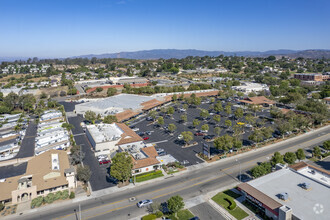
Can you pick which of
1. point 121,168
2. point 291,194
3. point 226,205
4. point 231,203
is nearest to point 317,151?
point 291,194

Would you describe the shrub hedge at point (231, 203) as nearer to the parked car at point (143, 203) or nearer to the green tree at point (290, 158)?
the parked car at point (143, 203)

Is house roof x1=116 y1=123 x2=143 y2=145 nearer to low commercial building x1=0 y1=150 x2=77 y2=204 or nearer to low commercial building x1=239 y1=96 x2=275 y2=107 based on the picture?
low commercial building x1=0 y1=150 x2=77 y2=204

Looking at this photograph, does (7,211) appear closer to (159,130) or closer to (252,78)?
(159,130)

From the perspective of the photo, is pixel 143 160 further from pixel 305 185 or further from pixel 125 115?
pixel 125 115

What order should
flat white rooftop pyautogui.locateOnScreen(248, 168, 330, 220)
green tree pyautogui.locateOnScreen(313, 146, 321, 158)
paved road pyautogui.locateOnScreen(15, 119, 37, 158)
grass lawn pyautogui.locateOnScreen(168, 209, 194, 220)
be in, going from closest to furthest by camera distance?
flat white rooftop pyautogui.locateOnScreen(248, 168, 330, 220)
grass lawn pyautogui.locateOnScreen(168, 209, 194, 220)
green tree pyautogui.locateOnScreen(313, 146, 321, 158)
paved road pyautogui.locateOnScreen(15, 119, 37, 158)

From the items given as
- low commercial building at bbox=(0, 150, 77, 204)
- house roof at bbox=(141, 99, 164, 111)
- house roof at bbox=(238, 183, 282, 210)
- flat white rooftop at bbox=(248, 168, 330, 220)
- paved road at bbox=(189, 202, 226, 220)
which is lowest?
paved road at bbox=(189, 202, 226, 220)

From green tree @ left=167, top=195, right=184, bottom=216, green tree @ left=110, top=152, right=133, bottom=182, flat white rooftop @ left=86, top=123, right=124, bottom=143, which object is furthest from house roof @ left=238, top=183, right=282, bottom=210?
flat white rooftop @ left=86, top=123, right=124, bottom=143

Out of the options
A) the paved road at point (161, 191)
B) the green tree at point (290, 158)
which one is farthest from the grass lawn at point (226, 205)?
the green tree at point (290, 158)
